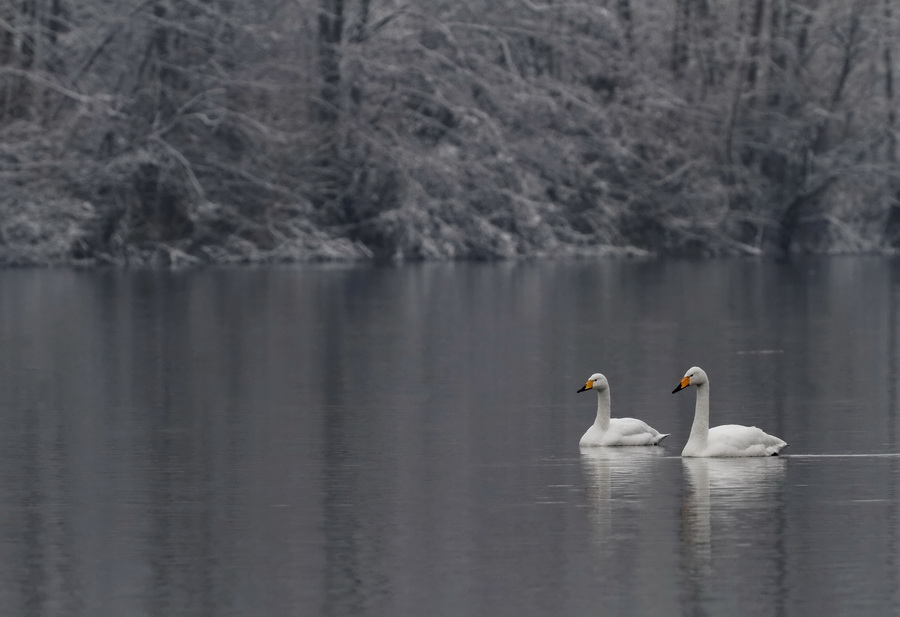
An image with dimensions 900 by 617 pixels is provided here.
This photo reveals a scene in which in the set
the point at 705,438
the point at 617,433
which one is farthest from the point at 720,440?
the point at 617,433

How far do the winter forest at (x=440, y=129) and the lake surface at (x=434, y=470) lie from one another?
632 inches

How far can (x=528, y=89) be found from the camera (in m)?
48.5

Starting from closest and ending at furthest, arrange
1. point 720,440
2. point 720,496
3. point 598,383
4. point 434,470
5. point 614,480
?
point 720,496
point 614,480
point 434,470
point 720,440
point 598,383

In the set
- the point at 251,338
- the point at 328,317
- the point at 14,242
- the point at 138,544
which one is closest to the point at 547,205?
the point at 14,242

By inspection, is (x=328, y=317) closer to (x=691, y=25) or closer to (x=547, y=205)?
(x=547, y=205)

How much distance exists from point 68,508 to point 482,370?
9.65 m

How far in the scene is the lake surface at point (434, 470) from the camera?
975 centimetres

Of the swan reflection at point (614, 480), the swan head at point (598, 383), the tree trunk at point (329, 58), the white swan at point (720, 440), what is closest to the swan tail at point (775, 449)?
the white swan at point (720, 440)

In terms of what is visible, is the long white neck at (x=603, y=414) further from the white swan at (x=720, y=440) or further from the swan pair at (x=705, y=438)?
the white swan at (x=720, y=440)

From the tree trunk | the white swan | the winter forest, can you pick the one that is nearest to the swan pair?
the white swan

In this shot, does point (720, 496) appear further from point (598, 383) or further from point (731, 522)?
point (598, 383)

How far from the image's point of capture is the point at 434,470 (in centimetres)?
1370

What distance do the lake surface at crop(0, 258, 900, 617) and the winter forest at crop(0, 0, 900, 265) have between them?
52.7ft

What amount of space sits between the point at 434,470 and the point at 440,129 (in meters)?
34.9
